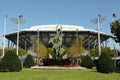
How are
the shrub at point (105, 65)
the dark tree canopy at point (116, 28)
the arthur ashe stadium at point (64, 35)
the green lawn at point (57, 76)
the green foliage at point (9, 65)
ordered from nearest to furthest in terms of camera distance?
the green lawn at point (57, 76)
the shrub at point (105, 65)
the green foliage at point (9, 65)
the dark tree canopy at point (116, 28)
the arthur ashe stadium at point (64, 35)

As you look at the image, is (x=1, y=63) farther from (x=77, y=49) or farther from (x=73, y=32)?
(x=73, y=32)

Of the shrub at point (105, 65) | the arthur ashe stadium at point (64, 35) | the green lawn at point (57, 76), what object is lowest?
the green lawn at point (57, 76)

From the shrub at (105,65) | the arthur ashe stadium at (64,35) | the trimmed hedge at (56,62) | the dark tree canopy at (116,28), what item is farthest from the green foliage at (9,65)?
the arthur ashe stadium at (64,35)

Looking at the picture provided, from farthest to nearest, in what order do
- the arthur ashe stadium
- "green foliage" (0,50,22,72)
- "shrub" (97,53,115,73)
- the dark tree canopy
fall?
the arthur ashe stadium < the dark tree canopy < "green foliage" (0,50,22,72) < "shrub" (97,53,115,73)

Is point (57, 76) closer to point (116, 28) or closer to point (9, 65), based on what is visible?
point (9, 65)

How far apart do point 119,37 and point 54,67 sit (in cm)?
1482

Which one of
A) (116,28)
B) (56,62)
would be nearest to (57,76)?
(56,62)

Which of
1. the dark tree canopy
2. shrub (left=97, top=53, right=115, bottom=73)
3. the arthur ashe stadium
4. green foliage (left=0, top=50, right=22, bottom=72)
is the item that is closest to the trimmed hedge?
green foliage (left=0, top=50, right=22, bottom=72)

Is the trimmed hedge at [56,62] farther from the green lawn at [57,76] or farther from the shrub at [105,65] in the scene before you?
the green lawn at [57,76]

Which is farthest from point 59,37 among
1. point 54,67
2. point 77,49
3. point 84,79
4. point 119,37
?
point 77,49

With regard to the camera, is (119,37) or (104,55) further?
(119,37)

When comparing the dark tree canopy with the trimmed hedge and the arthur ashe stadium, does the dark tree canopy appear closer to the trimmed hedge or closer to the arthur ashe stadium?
the trimmed hedge

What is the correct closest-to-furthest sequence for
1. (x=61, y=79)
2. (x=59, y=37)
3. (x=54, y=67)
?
1. (x=61, y=79)
2. (x=54, y=67)
3. (x=59, y=37)

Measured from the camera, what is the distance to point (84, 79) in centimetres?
2527
